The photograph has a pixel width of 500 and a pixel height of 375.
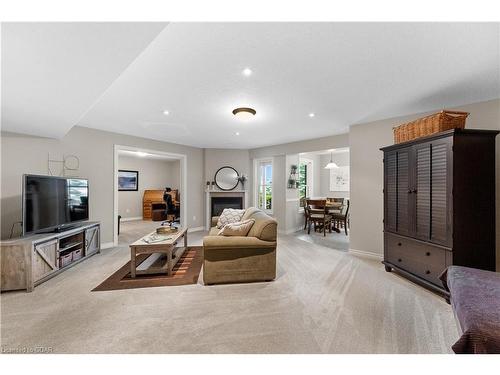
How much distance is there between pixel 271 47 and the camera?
1.64 m


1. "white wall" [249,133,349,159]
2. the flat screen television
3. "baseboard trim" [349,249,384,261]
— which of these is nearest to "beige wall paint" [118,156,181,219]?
"white wall" [249,133,349,159]

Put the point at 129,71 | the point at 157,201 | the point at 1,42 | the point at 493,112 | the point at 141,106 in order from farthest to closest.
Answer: the point at 157,201
the point at 141,106
the point at 493,112
the point at 129,71
the point at 1,42

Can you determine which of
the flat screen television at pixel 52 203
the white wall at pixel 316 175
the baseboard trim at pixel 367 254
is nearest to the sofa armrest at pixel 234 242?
the baseboard trim at pixel 367 254

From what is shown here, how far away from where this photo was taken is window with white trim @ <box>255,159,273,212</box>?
6.21 m

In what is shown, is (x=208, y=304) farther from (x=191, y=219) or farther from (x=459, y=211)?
(x=191, y=219)

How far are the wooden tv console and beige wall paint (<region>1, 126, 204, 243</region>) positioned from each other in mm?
935

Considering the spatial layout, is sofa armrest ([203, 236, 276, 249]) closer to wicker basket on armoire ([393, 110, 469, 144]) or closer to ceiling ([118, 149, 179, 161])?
wicker basket on armoire ([393, 110, 469, 144])

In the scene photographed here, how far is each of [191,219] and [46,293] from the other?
362cm

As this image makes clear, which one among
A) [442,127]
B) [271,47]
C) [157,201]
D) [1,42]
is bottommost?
A: [157,201]

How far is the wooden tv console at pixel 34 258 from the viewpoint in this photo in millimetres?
2346

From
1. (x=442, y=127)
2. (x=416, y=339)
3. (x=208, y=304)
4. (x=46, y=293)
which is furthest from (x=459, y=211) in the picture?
(x=46, y=293)

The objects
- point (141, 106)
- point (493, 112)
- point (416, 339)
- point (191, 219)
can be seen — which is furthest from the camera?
point (191, 219)

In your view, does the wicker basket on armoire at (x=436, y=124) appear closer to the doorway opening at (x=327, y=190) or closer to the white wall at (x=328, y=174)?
the doorway opening at (x=327, y=190)

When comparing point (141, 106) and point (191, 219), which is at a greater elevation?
point (141, 106)
